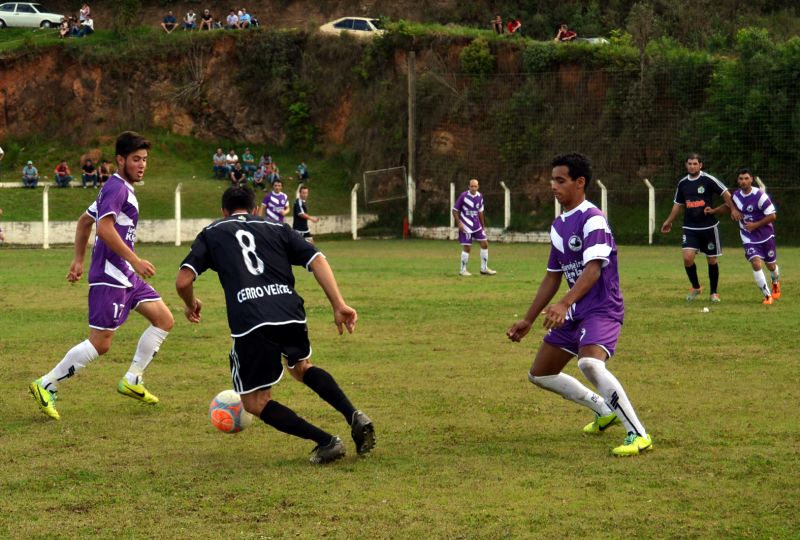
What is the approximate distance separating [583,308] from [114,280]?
3.83m

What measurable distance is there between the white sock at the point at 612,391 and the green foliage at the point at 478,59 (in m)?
38.2

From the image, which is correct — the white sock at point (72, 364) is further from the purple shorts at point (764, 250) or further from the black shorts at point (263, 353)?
the purple shorts at point (764, 250)

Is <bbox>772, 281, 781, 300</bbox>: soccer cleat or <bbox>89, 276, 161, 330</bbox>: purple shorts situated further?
<bbox>772, 281, 781, 300</bbox>: soccer cleat

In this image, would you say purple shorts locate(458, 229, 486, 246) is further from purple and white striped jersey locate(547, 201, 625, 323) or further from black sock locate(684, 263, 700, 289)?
purple and white striped jersey locate(547, 201, 625, 323)

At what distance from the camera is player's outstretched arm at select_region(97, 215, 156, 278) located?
8.49 meters

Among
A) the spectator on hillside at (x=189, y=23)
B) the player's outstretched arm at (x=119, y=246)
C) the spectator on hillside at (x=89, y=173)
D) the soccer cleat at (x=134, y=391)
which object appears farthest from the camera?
the spectator on hillside at (x=189, y=23)

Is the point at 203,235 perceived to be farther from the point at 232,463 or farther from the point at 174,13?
the point at 174,13

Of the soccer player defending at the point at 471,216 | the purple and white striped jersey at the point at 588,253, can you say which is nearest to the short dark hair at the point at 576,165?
the purple and white striped jersey at the point at 588,253

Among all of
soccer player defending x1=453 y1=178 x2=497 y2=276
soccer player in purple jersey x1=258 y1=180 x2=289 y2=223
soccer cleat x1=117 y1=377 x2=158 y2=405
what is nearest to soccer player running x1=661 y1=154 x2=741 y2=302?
soccer player defending x1=453 y1=178 x2=497 y2=276

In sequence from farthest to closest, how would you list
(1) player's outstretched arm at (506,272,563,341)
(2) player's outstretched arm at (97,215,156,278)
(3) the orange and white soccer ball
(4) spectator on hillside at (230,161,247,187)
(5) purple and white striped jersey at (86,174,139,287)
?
(4) spectator on hillside at (230,161,247,187) → (5) purple and white striped jersey at (86,174,139,287) → (2) player's outstretched arm at (97,215,156,278) → (3) the orange and white soccer ball → (1) player's outstretched arm at (506,272,563,341)

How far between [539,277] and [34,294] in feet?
30.8

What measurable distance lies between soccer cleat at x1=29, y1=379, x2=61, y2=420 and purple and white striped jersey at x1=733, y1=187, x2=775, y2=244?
11.4 meters

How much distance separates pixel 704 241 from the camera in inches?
666

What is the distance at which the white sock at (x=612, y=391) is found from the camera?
7.40 m
